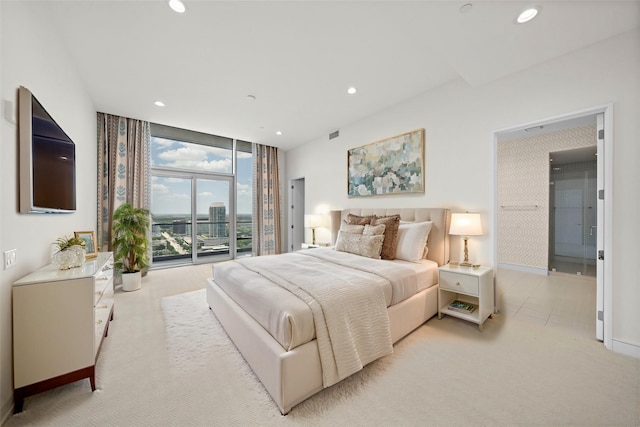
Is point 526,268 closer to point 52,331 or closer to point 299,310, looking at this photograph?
point 299,310

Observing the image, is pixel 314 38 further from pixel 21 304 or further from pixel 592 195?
pixel 592 195

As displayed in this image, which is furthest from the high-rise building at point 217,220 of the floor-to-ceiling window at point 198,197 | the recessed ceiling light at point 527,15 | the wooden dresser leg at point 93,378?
the recessed ceiling light at point 527,15

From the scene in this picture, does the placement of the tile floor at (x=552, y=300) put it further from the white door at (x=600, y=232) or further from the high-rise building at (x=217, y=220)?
the high-rise building at (x=217, y=220)

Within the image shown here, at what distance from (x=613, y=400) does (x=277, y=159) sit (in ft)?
20.2

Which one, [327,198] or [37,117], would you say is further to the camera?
[327,198]

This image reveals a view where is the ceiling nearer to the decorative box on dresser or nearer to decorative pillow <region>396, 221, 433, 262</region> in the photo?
decorative pillow <region>396, 221, 433, 262</region>

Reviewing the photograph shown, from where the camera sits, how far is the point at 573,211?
4.38m

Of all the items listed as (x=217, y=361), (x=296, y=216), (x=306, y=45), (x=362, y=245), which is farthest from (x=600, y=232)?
(x=296, y=216)

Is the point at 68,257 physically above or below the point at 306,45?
below

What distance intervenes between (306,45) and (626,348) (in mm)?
3871

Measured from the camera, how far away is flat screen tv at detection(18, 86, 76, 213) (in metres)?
1.54

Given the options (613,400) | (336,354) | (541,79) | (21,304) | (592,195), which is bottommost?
(613,400)

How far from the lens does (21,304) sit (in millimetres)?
1433

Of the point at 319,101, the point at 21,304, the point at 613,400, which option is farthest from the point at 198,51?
the point at 613,400
